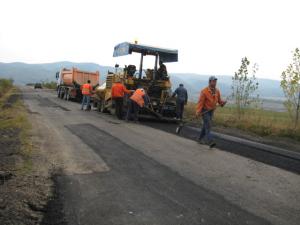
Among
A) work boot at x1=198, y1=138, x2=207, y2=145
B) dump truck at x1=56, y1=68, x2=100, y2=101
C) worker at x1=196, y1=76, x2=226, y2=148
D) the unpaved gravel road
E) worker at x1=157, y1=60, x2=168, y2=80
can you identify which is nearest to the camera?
the unpaved gravel road

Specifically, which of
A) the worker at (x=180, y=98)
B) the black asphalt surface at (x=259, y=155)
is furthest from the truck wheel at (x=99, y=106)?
the black asphalt surface at (x=259, y=155)

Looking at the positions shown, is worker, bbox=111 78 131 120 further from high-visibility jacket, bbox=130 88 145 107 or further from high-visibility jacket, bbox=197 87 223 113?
high-visibility jacket, bbox=197 87 223 113

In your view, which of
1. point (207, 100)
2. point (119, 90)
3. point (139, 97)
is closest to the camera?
point (207, 100)

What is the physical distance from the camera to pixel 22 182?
650 cm

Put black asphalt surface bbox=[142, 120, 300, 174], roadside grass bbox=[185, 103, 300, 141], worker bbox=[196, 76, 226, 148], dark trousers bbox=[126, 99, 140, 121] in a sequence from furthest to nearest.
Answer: dark trousers bbox=[126, 99, 140, 121] → roadside grass bbox=[185, 103, 300, 141] → worker bbox=[196, 76, 226, 148] → black asphalt surface bbox=[142, 120, 300, 174]

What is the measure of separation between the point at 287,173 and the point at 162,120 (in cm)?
1062

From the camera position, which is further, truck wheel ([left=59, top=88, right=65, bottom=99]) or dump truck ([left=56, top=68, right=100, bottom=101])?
truck wheel ([left=59, top=88, right=65, bottom=99])

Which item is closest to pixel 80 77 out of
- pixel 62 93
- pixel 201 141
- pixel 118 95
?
pixel 62 93

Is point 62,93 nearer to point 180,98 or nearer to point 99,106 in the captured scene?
point 99,106

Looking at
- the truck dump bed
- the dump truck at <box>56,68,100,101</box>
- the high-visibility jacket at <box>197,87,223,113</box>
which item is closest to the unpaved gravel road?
the high-visibility jacket at <box>197,87,223,113</box>

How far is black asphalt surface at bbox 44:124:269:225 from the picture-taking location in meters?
5.06

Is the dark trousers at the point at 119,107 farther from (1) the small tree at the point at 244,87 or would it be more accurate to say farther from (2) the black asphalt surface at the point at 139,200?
(2) the black asphalt surface at the point at 139,200

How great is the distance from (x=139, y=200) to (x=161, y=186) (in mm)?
807

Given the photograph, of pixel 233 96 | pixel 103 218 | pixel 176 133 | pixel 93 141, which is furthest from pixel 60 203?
pixel 233 96
